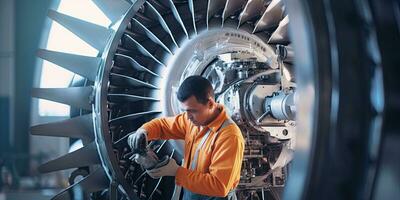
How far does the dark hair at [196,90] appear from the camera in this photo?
1954 millimetres

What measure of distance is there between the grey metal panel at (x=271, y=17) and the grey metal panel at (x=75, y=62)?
0.77 metres

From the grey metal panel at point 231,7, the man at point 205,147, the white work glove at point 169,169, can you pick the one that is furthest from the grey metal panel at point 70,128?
the grey metal panel at point 231,7

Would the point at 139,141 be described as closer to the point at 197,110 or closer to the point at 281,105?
the point at 197,110

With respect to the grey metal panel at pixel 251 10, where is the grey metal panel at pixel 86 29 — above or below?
below

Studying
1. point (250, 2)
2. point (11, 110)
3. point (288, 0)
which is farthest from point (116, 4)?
point (288, 0)

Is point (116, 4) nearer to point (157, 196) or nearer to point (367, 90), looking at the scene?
point (157, 196)

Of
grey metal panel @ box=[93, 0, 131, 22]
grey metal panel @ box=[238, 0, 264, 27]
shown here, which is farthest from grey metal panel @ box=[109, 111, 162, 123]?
grey metal panel @ box=[238, 0, 264, 27]

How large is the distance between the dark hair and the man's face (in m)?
0.01

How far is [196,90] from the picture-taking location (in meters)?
1.95

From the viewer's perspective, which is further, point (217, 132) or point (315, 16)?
point (217, 132)

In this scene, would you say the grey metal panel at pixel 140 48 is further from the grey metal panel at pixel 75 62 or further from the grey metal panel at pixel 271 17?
the grey metal panel at pixel 271 17

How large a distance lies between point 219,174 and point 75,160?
33.5 inches

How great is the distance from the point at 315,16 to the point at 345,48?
69 mm

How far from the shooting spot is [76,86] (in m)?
2.70
